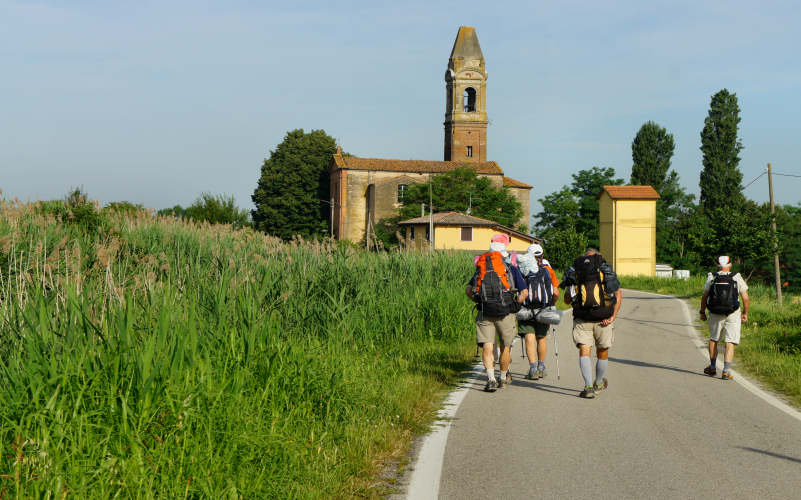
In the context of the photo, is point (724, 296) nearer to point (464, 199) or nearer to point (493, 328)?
point (493, 328)

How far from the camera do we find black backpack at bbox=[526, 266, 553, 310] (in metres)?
9.81

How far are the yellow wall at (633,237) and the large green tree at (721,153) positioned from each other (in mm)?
19316

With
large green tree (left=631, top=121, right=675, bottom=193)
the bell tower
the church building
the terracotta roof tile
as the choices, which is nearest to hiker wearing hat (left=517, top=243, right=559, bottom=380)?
the terracotta roof tile

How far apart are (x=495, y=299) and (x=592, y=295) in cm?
114

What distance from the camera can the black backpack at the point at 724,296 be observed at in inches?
417

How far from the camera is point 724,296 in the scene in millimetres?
10633

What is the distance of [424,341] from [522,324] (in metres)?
2.96

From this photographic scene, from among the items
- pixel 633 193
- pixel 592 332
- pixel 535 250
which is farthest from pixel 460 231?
pixel 592 332

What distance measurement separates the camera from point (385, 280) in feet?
47.1

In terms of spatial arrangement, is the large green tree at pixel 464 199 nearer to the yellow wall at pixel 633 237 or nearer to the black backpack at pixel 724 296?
the yellow wall at pixel 633 237

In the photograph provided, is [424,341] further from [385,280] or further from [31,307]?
[31,307]

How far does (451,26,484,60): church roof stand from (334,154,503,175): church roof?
13.7 metres

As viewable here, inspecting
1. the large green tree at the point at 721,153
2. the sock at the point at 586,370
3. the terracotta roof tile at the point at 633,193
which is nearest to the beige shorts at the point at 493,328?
the sock at the point at 586,370

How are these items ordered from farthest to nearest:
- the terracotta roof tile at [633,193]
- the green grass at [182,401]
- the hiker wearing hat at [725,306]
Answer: the terracotta roof tile at [633,193] → the hiker wearing hat at [725,306] → the green grass at [182,401]
